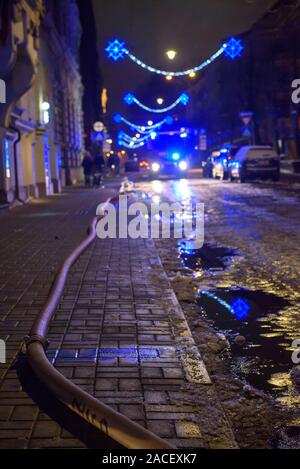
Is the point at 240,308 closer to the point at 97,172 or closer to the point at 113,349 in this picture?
the point at 113,349

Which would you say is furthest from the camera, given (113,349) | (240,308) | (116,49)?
(116,49)

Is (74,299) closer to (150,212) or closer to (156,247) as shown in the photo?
(156,247)

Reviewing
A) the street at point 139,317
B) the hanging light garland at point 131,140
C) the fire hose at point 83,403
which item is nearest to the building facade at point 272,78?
the hanging light garland at point 131,140

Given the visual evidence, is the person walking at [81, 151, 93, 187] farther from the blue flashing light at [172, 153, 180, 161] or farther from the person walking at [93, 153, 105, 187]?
the blue flashing light at [172, 153, 180, 161]

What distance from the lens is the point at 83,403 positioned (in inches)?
139

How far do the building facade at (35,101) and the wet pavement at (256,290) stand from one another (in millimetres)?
8088

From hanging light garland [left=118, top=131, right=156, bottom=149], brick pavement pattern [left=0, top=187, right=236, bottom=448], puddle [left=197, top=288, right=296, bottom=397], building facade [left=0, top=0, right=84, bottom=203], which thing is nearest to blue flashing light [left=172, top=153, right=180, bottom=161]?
hanging light garland [left=118, top=131, right=156, bottom=149]

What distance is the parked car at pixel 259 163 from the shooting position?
33094mm

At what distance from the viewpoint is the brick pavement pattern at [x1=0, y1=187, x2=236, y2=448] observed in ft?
11.4

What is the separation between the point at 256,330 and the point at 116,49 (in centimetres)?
1725

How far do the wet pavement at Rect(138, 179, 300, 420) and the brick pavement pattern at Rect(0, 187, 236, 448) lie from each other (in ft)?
1.50

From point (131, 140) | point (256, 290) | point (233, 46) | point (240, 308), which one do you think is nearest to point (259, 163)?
point (233, 46)

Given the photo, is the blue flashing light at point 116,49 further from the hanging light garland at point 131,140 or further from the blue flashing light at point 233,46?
the hanging light garland at point 131,140

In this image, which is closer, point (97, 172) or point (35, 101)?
point (35, 101)
